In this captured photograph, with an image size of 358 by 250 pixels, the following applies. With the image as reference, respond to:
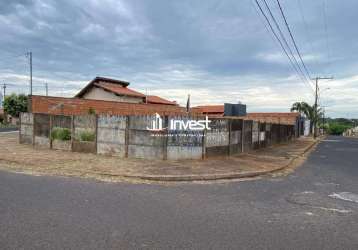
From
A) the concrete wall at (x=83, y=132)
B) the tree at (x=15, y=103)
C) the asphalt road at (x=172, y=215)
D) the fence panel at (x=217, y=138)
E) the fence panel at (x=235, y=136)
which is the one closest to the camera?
the asphalt road at (x=172, y=215)

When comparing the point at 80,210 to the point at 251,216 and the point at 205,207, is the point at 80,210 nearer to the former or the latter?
the point at 205,207

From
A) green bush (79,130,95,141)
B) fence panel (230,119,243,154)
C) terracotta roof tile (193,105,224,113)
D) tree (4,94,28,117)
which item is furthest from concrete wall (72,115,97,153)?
tree (4,94,28,117)

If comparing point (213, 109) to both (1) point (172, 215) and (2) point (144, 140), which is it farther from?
(1) point (172, 215)

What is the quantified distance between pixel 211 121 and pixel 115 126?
4.17 metres

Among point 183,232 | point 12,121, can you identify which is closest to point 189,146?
point 183,232

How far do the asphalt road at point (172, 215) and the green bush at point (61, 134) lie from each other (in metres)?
6.64

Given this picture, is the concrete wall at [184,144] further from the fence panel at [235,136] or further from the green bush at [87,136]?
the green bush at [87,136]

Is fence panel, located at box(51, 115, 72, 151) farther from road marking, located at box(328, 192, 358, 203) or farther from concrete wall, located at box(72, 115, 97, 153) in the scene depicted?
road marking, located at box(328, 192, 358, 203)

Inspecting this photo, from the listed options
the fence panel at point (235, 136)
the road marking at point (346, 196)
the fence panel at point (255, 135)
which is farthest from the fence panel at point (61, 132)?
the road marking at point (346, 196)

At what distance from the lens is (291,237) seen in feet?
15.7

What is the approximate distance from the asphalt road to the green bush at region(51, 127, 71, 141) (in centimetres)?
664

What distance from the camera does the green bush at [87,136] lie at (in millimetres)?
14522

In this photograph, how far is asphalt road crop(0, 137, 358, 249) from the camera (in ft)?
14.6

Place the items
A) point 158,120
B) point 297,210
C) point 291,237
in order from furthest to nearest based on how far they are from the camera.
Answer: point 158,120 < point 297,210 < point 291,237
